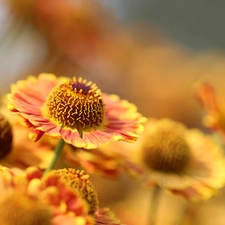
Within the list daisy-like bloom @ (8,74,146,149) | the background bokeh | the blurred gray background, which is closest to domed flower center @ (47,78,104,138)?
daisy-like bloom @ (8,74,146,149)

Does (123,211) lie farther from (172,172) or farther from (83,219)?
(83,219)

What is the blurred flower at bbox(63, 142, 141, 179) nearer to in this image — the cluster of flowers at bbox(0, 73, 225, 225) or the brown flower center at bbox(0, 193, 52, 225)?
the cluster of flowers at bbox(0, 73, 225, 225)

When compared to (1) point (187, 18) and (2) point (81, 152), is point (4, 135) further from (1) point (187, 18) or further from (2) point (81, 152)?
(1) point (187, 18)

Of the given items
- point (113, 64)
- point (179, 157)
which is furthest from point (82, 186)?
point (113, 64)

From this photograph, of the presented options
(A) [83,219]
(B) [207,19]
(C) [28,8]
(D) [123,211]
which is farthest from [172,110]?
(B) [207,19]

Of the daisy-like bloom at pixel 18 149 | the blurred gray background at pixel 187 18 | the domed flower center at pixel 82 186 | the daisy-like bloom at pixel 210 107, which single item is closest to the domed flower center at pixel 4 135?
the daisy-like bloom at pixel 18 149

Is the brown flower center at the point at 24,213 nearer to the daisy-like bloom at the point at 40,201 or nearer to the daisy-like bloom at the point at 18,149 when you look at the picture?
Result: the daisy-like bloom at the point at 40,201
